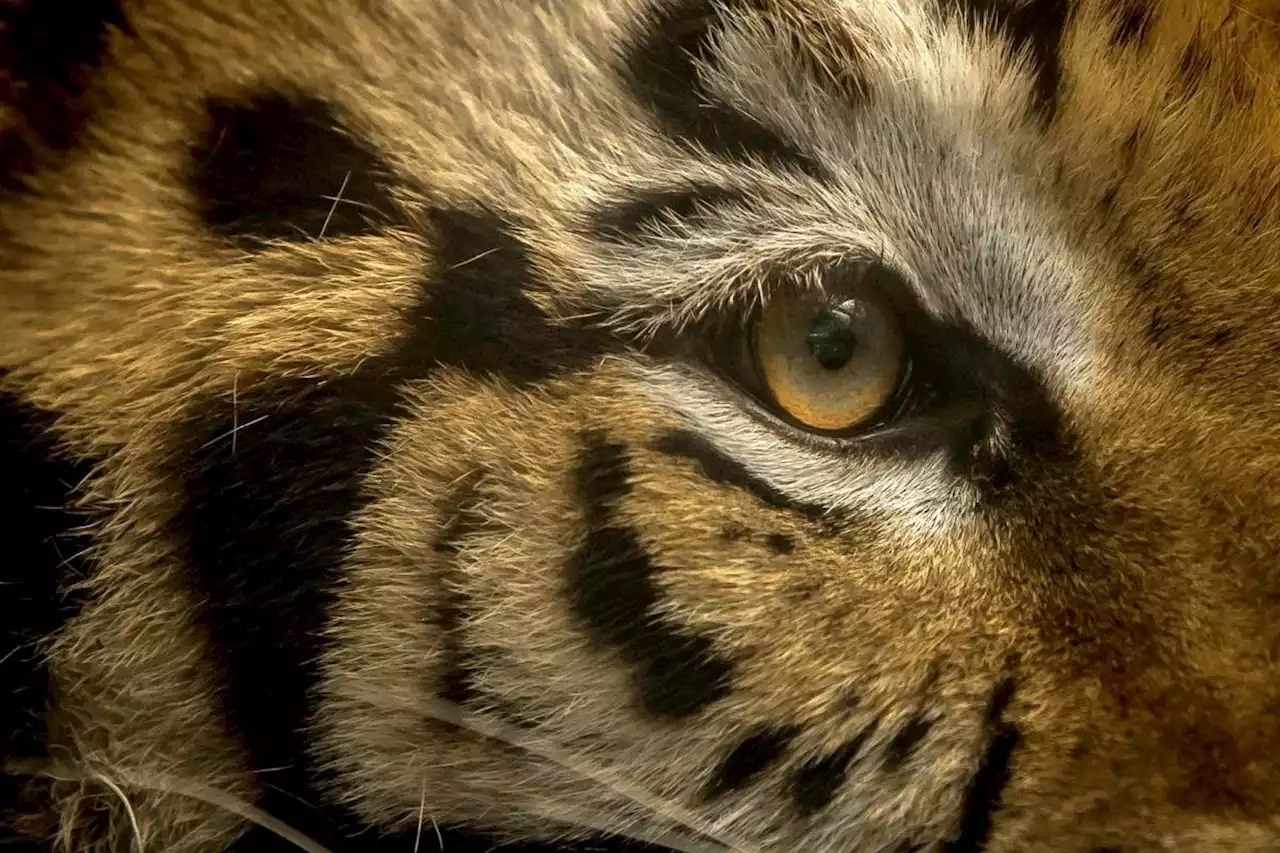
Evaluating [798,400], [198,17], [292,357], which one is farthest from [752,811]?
[198,17]

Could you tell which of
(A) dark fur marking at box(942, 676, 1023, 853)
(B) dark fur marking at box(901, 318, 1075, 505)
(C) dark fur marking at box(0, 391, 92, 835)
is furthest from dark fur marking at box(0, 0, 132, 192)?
(A) dark fur marking at box(942, 676, 1023, 853)

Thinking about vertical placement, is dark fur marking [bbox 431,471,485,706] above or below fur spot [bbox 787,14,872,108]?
below

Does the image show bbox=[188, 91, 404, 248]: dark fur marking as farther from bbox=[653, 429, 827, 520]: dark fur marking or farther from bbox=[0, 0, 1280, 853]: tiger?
bbox=[653, 429, 827, 520]: dark fur marking

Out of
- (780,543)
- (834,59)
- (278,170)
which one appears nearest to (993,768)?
(780,543)

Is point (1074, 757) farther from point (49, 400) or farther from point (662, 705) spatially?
point (49, 400)

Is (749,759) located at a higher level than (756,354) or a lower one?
lower

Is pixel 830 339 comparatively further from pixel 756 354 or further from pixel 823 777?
pixel 823 777
